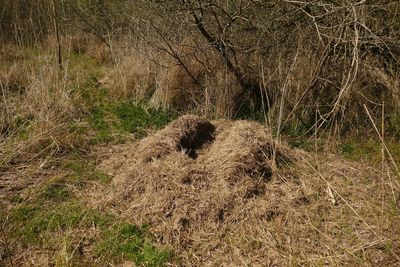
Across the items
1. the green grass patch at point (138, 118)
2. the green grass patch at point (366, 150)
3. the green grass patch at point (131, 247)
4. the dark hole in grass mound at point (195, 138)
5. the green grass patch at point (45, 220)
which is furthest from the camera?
the green grass patch at point (138, 118)

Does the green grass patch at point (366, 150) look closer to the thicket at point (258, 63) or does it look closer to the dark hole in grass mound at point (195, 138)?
the thicket at point (258, 63)

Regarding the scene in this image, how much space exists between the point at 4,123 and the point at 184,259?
2.72 meters

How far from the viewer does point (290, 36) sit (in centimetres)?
513

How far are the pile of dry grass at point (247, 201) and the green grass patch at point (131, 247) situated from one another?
0.09m

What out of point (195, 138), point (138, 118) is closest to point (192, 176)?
point (195, 138)

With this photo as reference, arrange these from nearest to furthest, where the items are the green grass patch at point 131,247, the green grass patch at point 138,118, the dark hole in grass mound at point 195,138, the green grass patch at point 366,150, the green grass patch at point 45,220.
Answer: the green grass patch at point 131,247
the green grass patch at point 45,220
the dark hole in grass mound at point 195,138
the green grass patch at point 366,150
the green grass patch at point 138,118

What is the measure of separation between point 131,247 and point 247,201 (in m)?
0.97

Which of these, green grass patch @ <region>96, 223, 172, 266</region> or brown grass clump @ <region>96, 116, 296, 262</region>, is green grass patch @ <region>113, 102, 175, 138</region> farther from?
green grass patch @ <region>96, 223, 172, 266</region>

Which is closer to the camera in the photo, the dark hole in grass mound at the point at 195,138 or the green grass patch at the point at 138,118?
the dark hole in grass mound at the point at 195,138

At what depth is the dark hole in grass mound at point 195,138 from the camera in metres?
3.88

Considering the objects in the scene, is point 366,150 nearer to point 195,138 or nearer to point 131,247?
point 195,138

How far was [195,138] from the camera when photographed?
13.2ft

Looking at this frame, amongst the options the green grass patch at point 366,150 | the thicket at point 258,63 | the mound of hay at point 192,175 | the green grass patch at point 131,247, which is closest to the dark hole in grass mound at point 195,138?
the mound of hay at point 192,175

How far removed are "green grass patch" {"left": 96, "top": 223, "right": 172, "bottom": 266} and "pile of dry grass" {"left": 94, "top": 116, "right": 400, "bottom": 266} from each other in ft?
0.28
